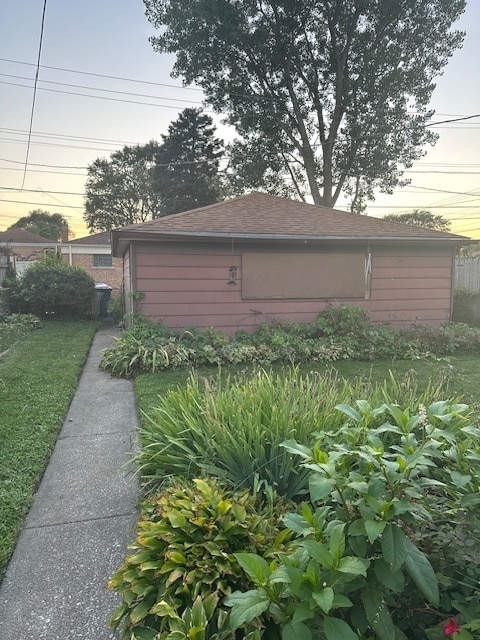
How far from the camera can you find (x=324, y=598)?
3.05ft

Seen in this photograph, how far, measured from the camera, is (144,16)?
46.6 feet

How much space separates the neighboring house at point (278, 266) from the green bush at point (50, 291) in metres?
3.12


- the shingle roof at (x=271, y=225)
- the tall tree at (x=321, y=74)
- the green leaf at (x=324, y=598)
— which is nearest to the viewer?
the green leaf at (x=324, y=598)

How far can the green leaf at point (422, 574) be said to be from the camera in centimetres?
99

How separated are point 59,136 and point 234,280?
586 inches

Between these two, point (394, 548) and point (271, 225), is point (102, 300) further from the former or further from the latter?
point (394, 548)

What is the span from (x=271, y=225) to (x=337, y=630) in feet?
25.8

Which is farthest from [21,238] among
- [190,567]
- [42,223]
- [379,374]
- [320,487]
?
[320,487]

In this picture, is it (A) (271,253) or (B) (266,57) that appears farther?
(B) (266,57)

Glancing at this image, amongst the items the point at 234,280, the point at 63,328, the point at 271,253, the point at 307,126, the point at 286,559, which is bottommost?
the point at 63,328

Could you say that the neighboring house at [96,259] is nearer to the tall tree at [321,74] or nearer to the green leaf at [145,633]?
the tall tree at [321,74]

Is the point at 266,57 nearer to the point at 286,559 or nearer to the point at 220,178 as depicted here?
the point at 220,178

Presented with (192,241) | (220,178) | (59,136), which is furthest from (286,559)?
(220,178)

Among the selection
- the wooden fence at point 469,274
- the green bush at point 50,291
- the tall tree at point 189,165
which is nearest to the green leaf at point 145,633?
the green bush at point 50,291
